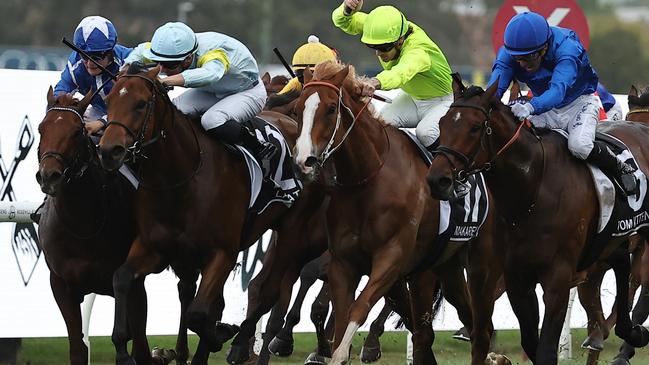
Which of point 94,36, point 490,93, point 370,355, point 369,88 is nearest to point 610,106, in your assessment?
point 370,355

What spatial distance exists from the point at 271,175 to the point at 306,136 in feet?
4.26

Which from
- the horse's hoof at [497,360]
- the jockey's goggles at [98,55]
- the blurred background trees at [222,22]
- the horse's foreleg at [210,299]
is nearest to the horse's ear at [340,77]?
the horse's foreleg at [210,299]

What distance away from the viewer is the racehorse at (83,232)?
321 inches

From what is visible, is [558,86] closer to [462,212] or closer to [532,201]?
[532,201]

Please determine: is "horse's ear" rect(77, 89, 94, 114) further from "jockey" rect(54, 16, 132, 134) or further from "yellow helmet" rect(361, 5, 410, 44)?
"yellow helmet" rect(361, 5, 410, 44)

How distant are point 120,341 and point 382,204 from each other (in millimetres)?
1645

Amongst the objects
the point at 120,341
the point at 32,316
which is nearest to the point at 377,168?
the point at 120,341

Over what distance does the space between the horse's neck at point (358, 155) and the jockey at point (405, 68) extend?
0.21m

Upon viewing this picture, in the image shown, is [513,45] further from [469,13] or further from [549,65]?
[469,13]

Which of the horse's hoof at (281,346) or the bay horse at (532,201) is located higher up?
→ the bay horse at (532,201)

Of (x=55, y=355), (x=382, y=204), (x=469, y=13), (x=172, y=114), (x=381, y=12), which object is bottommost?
(x=55, y=355)

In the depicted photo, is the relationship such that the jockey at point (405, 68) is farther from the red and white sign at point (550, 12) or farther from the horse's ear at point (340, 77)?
the red and white sign at point (550, 12)

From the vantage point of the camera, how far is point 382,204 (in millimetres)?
8055

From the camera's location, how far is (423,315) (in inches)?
355
